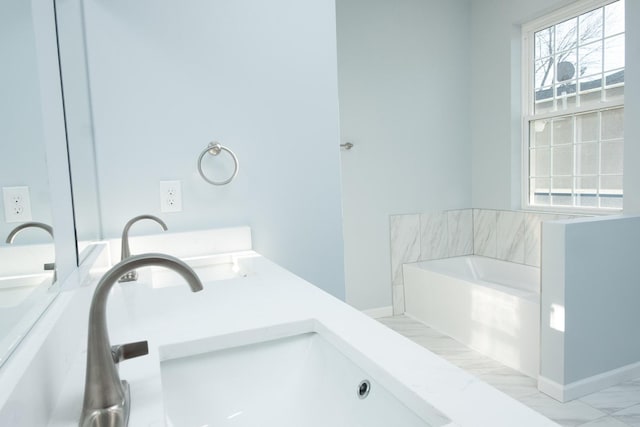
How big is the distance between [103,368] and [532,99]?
12.3 feet

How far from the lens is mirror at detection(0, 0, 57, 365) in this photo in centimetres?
57

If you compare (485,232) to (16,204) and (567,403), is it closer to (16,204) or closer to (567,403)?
(567,403)

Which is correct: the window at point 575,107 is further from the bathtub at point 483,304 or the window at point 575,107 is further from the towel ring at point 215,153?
the towel ring at point 215,153

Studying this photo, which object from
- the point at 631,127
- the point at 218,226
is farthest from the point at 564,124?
the point at 218,226

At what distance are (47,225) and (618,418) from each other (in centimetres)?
257

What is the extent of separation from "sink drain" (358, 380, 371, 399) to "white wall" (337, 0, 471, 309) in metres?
2.91

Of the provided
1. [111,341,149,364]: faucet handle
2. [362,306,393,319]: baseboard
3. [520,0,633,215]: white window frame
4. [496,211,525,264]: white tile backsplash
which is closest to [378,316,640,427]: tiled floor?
[362,306,393,319]: baseboard

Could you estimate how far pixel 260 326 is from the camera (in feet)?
3.06

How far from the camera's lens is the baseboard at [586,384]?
235 centimetres

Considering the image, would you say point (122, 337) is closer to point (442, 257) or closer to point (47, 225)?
point (47, 225)

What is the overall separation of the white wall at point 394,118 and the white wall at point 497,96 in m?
0.11

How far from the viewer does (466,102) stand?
3.99m

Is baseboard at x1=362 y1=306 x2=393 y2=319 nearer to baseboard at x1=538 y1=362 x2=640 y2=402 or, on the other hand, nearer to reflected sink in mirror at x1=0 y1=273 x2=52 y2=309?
baseboard at x1=538 y1=362 x2=640 y2=402

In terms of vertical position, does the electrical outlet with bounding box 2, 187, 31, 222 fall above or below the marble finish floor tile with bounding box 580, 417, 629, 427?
above
